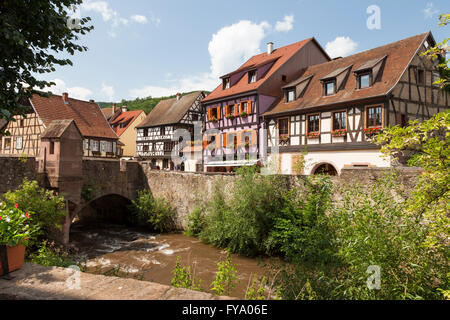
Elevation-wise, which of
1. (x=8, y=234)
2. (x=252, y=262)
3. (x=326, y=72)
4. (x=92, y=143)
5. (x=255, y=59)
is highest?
(x=255, y=59)

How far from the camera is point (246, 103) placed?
20969 mm

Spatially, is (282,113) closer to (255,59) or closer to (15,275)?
(255,59)

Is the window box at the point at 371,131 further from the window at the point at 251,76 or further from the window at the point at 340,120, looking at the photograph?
the window at the point at 251,76

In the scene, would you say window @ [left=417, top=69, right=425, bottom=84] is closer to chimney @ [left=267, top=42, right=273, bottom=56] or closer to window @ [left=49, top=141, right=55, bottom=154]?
chimney @ [left=267, top=42, right=273, bottom=56]

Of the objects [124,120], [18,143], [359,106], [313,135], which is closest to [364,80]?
[359,106]

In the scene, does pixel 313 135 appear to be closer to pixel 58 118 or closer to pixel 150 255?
pixel 150 255

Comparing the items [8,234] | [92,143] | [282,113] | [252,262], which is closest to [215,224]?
[252,262]

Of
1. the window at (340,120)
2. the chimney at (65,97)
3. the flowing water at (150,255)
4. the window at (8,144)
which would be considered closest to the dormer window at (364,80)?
the window at (340,120)

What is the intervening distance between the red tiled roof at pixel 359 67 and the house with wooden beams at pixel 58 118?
16982mm

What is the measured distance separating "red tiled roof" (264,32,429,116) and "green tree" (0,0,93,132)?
13.4 metres

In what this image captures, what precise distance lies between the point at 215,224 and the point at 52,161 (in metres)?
7.08

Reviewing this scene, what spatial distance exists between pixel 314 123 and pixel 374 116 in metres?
3.22

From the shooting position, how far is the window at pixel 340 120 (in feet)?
50.5
